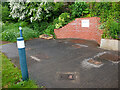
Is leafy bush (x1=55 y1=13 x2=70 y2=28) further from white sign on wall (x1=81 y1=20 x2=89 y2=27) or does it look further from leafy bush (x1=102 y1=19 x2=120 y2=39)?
leafy bush (x1=102 y1=19 x2=120 y2=39)

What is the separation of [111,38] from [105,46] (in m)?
0.50

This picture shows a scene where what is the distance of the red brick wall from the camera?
7720mm

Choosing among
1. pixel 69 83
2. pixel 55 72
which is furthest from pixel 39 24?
pixel 69 83

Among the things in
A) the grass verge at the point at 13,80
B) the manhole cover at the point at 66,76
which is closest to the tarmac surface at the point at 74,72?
the manhole cover at the point at 66,76

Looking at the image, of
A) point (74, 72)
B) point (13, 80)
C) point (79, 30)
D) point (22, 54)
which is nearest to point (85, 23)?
point (79, 30)

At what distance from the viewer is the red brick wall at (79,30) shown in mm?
7720

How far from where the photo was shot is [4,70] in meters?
3.75

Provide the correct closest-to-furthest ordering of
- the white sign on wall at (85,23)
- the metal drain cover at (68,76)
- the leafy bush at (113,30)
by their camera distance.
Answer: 1. the metal drain cover at (68,76)
2. the leafy bush at (113,30)
3. the white sign on wall at (85,23)

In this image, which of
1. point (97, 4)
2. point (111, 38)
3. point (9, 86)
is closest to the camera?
point (9, 86)

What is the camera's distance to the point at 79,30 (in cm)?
861

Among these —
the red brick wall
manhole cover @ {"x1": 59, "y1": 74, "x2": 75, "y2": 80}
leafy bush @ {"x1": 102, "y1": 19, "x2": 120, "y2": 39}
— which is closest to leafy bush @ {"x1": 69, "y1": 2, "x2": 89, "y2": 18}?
the red brick wall

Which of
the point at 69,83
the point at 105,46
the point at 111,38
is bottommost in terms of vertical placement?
the point at 69,83

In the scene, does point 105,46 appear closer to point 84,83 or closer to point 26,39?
point 84,83

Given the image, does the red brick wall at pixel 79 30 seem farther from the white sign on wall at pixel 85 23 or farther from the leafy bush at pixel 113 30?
the leafy bush at pixel 113 30
